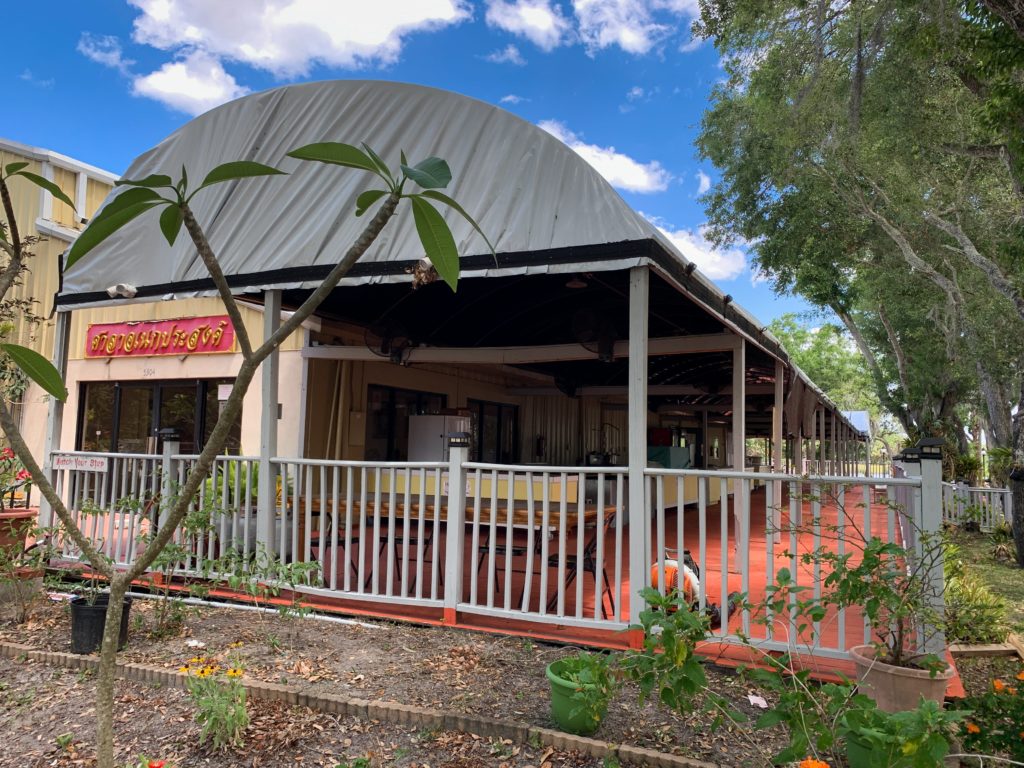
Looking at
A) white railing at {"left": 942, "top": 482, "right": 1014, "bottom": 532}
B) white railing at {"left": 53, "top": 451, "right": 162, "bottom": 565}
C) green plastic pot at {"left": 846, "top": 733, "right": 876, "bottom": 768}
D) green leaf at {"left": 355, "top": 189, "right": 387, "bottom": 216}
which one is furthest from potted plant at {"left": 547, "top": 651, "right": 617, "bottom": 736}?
white railing at {"left": 942, "top": 482, "right": 1014, "bottom": 532}

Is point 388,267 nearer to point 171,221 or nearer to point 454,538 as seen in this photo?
point 454,538

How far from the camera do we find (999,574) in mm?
8547

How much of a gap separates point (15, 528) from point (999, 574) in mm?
10447

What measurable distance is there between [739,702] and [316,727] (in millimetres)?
1897

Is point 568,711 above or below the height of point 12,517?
below

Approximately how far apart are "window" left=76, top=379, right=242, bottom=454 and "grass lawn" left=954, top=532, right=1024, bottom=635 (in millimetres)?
9461

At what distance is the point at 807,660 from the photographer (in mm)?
3559

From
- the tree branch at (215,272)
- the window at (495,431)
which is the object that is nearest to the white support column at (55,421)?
the tree branch at (215,272)

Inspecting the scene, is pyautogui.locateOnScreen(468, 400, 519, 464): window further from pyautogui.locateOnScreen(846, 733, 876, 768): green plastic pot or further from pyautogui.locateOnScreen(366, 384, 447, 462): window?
pyautogui.locateOnScreen(846, 733, 876, 768): green plastic pot

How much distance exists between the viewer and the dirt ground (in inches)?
105

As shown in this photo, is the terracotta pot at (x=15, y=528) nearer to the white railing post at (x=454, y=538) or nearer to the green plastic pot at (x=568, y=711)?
the white railing post at (x=454, y=538)

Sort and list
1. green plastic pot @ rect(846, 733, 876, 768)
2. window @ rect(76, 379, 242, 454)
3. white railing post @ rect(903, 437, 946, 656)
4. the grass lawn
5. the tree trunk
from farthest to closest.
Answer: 1. window @ rect(76, 379, 242, 454)
2. the grass lawn
3. white railing post @ rect(903, 437, 946, 656)
4. green plastic pot @ rect(846, 733, 876, 768)
5. the tree trunk

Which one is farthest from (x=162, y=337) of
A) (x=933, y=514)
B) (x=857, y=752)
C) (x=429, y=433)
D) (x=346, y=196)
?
(x=857, y=752)

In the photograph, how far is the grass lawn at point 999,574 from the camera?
642 cm
